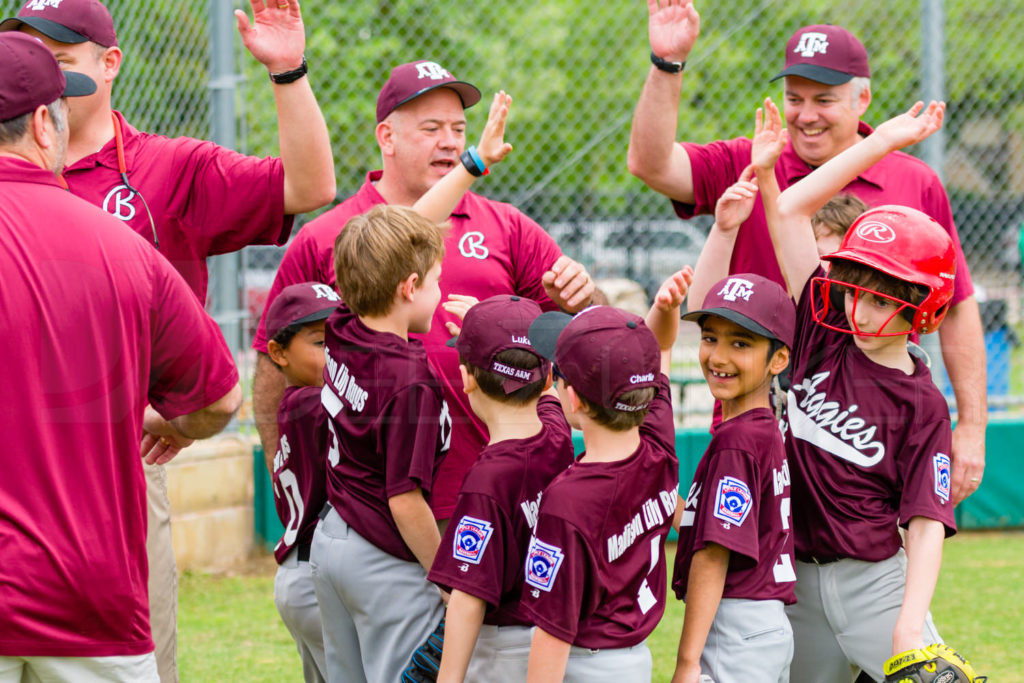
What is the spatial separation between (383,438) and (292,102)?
1030mm

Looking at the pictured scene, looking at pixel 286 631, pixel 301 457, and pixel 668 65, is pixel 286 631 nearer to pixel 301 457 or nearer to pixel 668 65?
pixel 301 457

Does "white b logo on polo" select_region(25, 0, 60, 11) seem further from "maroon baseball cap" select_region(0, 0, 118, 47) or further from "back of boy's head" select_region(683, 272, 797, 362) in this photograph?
"back of boy's head" select_region(683, 272, 797, 362)

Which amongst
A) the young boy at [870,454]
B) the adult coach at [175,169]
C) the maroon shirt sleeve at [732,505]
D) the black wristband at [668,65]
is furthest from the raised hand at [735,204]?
the adult coach at [175,169]

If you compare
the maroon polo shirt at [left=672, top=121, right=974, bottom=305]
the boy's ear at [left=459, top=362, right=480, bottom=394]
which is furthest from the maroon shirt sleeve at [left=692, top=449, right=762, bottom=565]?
the maroon polo shirt at [left=672, top=121, right=974, bottom=305]

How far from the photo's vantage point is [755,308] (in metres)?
3.01

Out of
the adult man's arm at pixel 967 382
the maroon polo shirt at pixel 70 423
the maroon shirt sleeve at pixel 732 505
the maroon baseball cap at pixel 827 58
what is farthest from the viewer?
the maroon baseball cap at pixel 827 58

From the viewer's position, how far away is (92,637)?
2205 mm

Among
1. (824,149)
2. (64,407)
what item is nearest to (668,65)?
(824,149)

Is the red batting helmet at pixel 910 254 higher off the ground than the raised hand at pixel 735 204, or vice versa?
the red batting helmet at pixel 910 254

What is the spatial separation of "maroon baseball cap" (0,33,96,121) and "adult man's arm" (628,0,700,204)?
211 cm

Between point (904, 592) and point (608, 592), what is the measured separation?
90 centimetres

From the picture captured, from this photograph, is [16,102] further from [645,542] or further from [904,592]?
[904,592]

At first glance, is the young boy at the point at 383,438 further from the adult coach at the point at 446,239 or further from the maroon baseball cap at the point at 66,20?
the maroon baseball cap at the point at 66,20

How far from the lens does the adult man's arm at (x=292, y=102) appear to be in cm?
317
